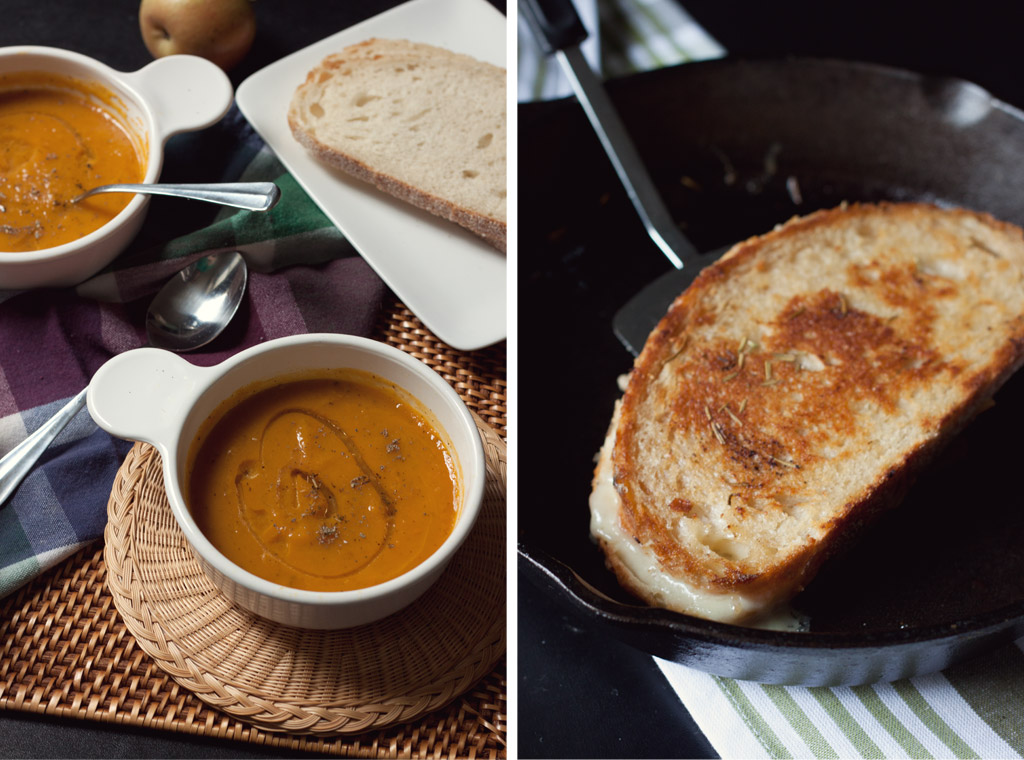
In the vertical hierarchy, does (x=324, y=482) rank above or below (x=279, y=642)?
above

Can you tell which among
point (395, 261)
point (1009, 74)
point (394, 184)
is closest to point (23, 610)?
point (395, 261)

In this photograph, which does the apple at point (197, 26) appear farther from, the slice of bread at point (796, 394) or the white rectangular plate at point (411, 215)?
the slice of bread at point (796, 394)

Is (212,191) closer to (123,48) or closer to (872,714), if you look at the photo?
(123,48)

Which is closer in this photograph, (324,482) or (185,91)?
(324,482)

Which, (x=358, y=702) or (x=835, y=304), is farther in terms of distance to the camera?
(x=835, y=304)

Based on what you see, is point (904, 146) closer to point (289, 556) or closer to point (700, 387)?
point (700, 387)

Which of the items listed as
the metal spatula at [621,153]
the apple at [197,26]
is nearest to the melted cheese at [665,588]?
the metal spatula at [621,153]

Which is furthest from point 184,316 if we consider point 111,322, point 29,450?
point 29,450

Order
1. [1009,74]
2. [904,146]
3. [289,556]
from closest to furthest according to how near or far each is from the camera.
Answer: [289,556], [904,146], [1009,74]
